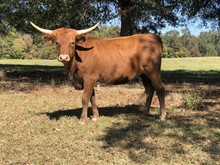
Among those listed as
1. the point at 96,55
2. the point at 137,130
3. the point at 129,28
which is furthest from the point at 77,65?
the point at 129,28

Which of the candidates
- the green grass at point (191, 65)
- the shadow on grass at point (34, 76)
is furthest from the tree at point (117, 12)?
the green grass at point (191, 65)

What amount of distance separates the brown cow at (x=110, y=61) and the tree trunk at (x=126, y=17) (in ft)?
28.6

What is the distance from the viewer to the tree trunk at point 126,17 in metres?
17.5

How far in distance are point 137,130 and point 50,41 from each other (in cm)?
276

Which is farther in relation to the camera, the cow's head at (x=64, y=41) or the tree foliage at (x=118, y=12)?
the tree foliage at (x=118, y=12)

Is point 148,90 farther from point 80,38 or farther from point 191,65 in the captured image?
point 191,65

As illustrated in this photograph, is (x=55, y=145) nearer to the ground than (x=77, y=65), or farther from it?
nearer to the ground

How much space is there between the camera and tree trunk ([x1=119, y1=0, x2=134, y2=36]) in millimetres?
17531

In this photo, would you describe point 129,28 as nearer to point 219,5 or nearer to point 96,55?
point 219,5

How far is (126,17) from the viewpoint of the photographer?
18125 mm

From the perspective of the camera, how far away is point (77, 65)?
27.2 feet

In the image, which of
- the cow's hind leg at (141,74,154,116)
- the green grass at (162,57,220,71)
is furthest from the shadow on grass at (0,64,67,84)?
the green grass at (162,57,220,71)

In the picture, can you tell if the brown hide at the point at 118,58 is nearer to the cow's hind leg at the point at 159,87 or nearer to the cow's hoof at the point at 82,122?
the cow's hind leg at the point at 159,87

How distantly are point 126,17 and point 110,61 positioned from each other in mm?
9988
